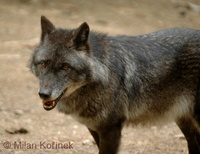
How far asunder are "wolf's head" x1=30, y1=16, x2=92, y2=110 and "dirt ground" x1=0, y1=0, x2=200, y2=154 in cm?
171

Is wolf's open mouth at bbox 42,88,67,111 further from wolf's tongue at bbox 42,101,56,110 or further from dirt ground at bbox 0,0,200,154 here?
dirt ground at bbox 0,0,200,154

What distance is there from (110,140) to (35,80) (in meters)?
4.49

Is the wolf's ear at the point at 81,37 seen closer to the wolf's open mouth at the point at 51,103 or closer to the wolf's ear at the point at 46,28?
the wolf's ear at the point at 46,28

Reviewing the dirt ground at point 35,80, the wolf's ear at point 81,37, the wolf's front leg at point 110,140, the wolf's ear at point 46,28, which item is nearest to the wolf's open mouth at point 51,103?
the wolf's ear at point 81,37

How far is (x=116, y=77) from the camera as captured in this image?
5.02 metres

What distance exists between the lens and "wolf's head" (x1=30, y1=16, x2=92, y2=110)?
4551 mm

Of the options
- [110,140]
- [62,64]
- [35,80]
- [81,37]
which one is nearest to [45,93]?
[62,64]

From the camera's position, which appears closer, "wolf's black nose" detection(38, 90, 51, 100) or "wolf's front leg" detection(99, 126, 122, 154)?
"wolf's black nose" detection(38, 90, 51, 100)

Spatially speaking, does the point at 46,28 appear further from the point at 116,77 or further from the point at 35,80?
the point at 35,80

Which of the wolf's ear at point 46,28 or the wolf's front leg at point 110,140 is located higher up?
the wolf's ear at point 46,28

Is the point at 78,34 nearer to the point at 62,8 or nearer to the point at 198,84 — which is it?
the point at 198,84

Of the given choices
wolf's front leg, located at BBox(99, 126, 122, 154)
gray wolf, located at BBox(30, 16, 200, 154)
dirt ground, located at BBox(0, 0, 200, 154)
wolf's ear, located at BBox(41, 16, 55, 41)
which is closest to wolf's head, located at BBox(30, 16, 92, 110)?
gray wolf, located at BBox(30, 16, 200, 154)

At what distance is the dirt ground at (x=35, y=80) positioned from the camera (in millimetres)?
6484

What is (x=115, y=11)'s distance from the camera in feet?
52.8
